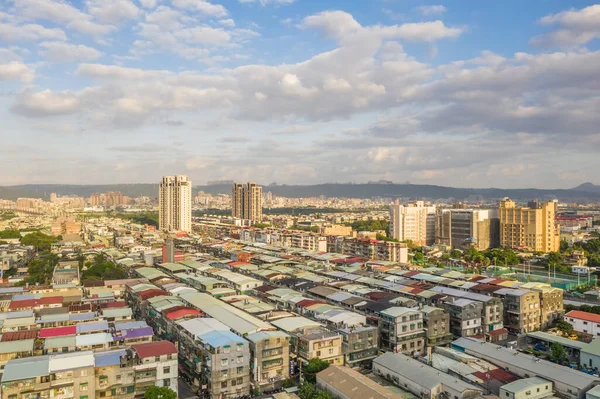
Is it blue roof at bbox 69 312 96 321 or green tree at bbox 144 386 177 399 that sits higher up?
blue roof at bbox 69 312 96 321

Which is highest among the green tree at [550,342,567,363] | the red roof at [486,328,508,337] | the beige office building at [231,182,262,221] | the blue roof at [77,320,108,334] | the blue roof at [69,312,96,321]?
the beige office building at [231,182,262,221]

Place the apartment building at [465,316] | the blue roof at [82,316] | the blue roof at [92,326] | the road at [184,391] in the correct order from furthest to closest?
the apartment building at [465,316] → the blue roof at [82,316] → the blue roof at [92,326] → the road at [184,391]

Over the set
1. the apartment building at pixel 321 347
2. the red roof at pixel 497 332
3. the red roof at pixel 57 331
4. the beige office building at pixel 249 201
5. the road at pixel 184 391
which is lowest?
the road at pixel 184 391

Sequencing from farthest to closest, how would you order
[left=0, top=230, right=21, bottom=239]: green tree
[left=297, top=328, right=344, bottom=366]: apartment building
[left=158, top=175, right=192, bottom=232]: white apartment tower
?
[left=158, top=175, right=192, bottom=232]: white apartment tower < [left=0, top=230, right=21, bottom=239]: green tree < [left=297, top=328, right=344, bottom=366]: apartment building

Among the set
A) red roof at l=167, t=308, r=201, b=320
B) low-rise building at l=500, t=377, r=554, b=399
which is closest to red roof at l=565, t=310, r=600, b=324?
low-rise building at l=500, t=377, r=554, b=399

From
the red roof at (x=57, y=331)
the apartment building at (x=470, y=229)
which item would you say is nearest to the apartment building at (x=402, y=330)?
the red roof at (x=57, y=331)

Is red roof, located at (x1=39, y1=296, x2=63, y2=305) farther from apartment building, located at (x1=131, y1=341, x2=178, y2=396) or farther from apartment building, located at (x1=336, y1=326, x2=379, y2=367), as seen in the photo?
apartment building, located at (x1=336, y1=326, x2=379, y2=367)

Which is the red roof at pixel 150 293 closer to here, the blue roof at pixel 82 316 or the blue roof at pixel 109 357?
the blue roof at pixel 82 316

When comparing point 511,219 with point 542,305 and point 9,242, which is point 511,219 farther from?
point 9,242
